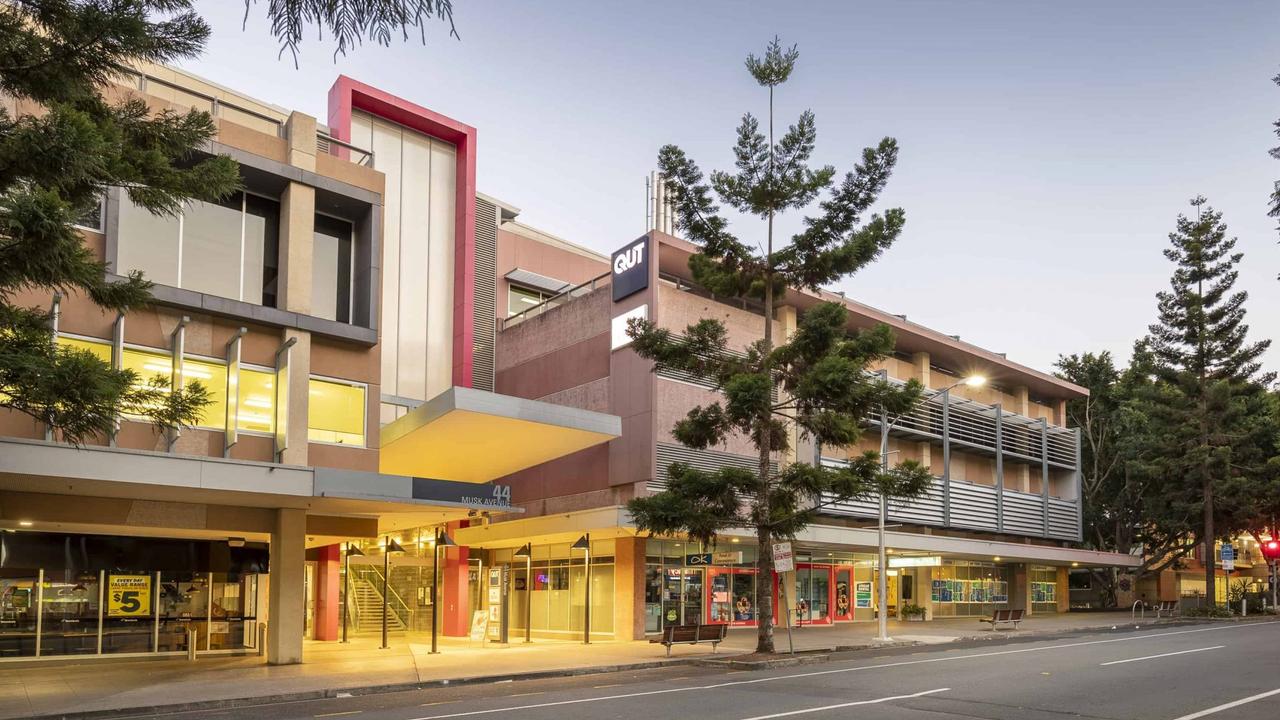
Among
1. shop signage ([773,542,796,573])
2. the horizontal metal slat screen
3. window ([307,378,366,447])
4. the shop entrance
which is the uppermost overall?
window ([307,378,366,447])

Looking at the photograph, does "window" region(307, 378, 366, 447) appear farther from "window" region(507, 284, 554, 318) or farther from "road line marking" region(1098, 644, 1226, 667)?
"road line marking" region(1098, 644, 1226, 667)

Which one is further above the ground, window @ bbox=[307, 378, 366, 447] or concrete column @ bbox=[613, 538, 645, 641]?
window @ bbox=[307, 378, 366, 447]

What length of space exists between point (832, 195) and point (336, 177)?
1220 cm

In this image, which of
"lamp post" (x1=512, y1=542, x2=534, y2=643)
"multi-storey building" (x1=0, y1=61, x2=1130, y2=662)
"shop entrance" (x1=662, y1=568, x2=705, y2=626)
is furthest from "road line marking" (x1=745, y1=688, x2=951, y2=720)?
"lamp post" (x1=512, y1=542, x2=534, y2=643)

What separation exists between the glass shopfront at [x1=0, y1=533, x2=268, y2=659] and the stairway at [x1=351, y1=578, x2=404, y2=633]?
444 inches

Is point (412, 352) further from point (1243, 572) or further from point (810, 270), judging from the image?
point (1243, 572)

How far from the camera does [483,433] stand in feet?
84.0

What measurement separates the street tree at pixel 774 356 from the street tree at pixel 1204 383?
28.0 meters

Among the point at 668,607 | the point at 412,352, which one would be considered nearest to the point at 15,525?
the point at 412,352

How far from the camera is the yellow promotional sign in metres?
24.5

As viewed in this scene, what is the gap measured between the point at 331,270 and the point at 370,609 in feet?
54.5

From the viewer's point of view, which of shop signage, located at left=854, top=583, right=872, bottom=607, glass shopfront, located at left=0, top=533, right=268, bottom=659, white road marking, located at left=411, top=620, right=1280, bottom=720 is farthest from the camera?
shop signage, located at left=854, top=583, right=872, bottom=607

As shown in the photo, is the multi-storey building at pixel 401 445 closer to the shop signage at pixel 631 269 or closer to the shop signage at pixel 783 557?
the shop signage at pixel 631 269

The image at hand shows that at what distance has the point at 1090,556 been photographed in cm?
5031
